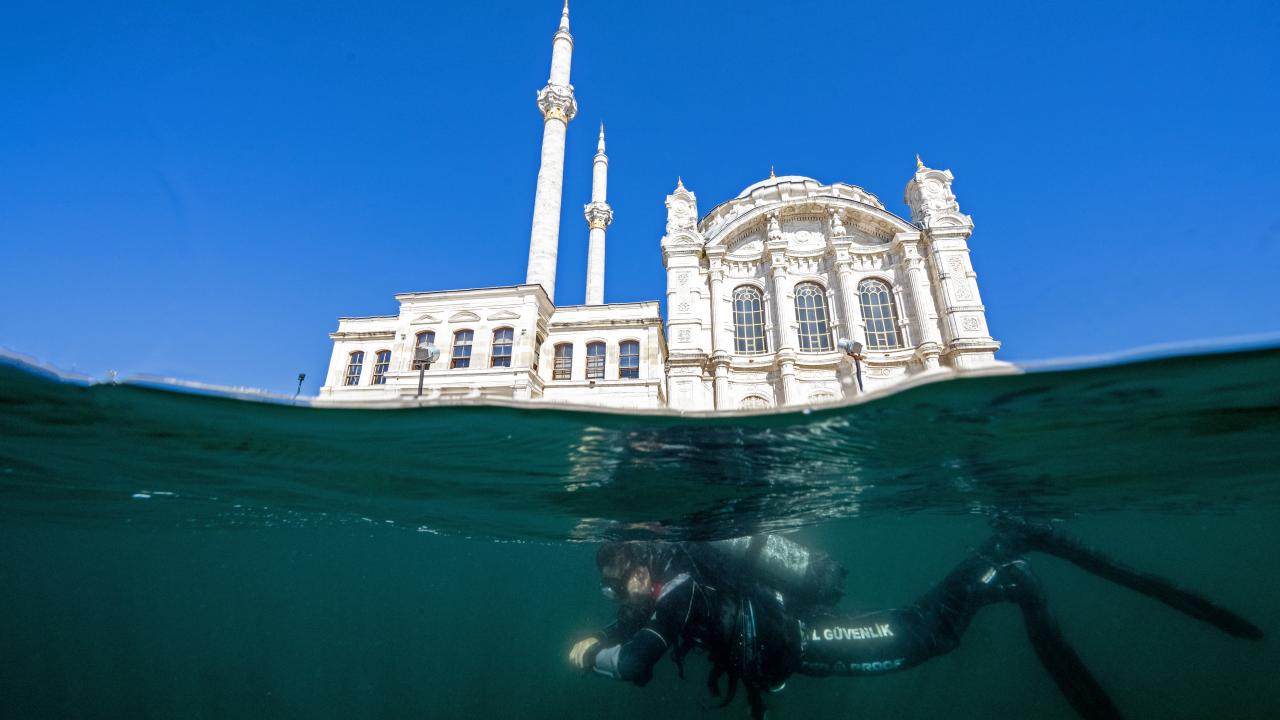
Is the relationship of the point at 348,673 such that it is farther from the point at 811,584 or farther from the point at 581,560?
the point at 811,584

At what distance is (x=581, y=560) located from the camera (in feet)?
64.6

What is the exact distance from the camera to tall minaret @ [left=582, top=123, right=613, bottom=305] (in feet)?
111

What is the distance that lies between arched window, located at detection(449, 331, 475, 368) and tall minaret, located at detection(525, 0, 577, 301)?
4.43 metres

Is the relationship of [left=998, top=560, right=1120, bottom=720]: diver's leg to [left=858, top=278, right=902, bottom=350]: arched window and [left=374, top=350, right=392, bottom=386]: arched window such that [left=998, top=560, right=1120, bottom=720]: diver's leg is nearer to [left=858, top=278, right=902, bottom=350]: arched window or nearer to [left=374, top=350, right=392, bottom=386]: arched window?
[left=858, top=278, right=902, bottom=350]: arched window

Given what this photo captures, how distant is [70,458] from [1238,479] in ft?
71.9

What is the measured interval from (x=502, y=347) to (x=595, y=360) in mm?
4458

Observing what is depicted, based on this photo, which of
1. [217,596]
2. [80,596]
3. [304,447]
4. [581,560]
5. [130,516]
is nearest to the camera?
[304,447]

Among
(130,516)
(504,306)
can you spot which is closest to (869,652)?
(130,516)

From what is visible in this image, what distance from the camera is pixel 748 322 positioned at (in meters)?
24.5

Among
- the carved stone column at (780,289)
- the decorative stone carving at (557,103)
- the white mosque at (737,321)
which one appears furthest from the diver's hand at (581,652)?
the decorative stone carving at (557,103)

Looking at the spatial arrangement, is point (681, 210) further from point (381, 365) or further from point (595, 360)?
point (381, 365)

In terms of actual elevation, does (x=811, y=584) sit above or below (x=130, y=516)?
below

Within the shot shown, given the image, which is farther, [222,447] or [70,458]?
[70,458]

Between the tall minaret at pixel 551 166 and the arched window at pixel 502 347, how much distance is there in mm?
3044
